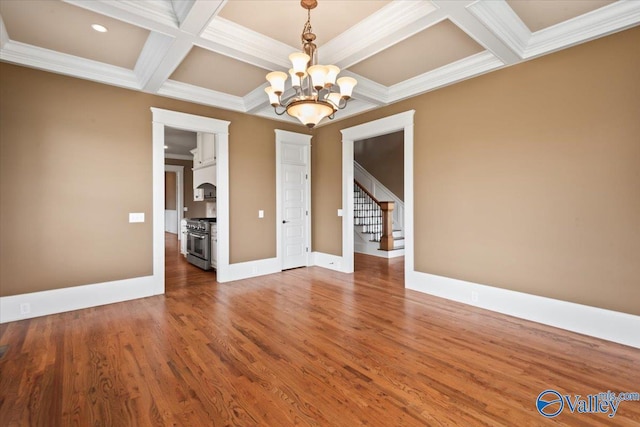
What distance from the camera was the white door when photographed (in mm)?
5961

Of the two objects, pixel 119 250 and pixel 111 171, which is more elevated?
pixel 111 171

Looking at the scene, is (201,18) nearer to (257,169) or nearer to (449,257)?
(257,169)

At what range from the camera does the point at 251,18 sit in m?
2.90

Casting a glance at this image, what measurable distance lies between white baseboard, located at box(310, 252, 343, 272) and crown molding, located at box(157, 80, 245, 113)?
3.17 metres

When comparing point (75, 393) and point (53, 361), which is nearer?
point (75, 393)

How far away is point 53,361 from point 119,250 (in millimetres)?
1846

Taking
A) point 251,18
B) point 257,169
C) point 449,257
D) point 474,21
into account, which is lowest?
point 449,257

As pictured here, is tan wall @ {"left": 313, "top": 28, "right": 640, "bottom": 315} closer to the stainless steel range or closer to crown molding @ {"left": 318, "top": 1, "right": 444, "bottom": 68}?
crown molding @ {"left": 318, "top": 1, "right": 444, "bottom": 68}

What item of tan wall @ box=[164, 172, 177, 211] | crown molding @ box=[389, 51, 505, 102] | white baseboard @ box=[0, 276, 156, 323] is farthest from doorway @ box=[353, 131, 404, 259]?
tan wall @ box=[164, 172, 177, 211]

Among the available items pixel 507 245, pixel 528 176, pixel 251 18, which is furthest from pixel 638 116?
pixel 251 18

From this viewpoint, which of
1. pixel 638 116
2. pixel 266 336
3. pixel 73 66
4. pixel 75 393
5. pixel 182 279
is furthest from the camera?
pixel 182 279

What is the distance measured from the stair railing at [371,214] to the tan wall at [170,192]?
7669 mm

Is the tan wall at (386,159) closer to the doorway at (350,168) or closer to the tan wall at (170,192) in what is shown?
the doorway at (350,168)

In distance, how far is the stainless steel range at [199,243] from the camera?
6.06 m
